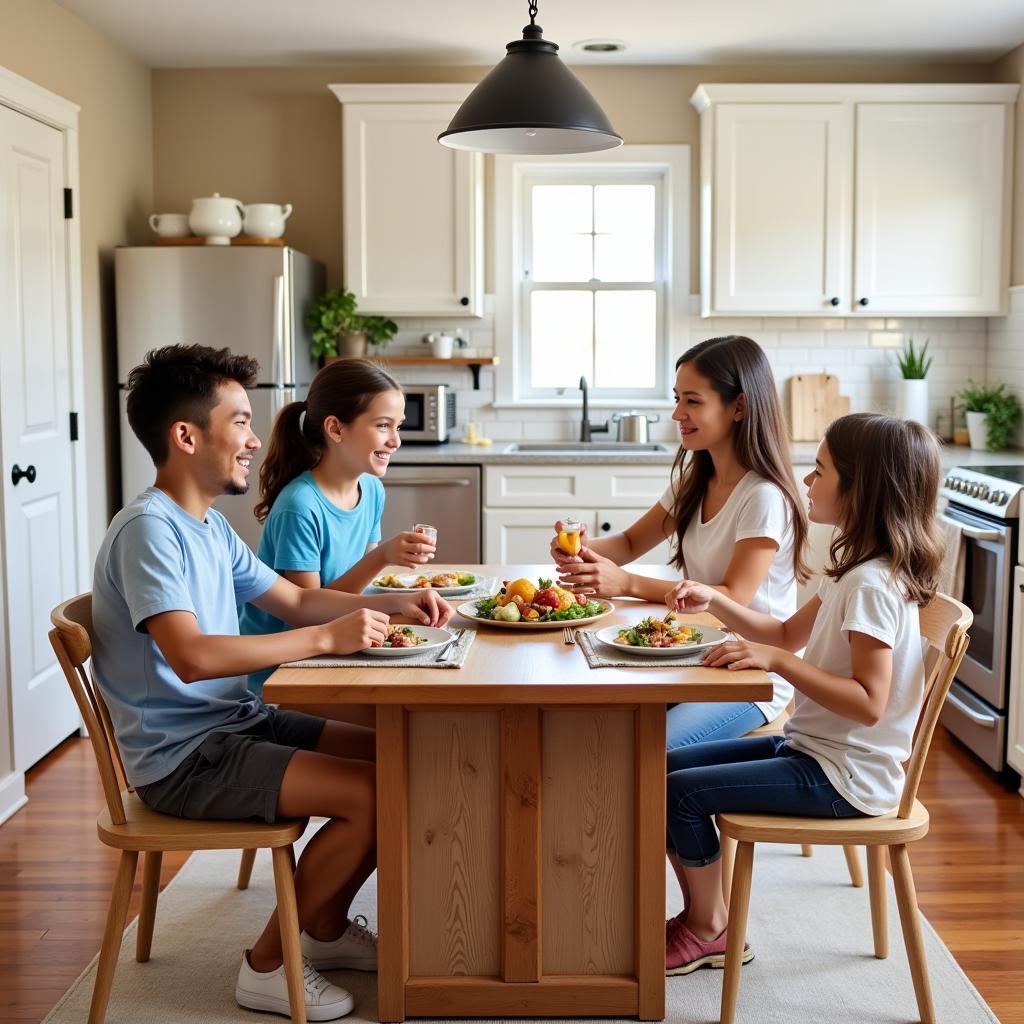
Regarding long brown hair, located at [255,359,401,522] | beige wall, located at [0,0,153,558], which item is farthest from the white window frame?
long brown hair, located at [255,359,401,522]

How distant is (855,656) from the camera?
2.13 metres

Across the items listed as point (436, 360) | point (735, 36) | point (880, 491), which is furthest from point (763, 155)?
point (880, 491)

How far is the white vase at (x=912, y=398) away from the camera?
5.16 meters

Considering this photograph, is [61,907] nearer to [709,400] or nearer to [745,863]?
[745,863]

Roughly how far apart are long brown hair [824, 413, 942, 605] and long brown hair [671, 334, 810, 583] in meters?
0.43

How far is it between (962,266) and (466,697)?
3.76m

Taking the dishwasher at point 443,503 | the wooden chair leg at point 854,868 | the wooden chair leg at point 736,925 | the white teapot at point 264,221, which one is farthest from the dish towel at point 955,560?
the white teapot at point 264,221

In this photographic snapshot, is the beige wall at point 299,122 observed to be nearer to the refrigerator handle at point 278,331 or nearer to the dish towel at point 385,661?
the refrigerator handle at point 278,331

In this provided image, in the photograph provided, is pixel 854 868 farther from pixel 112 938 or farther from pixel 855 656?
pixel 112 938

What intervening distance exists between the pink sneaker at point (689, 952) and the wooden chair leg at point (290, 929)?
75cm

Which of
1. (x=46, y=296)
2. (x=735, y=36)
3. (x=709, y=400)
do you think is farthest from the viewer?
(x=735, y=36)

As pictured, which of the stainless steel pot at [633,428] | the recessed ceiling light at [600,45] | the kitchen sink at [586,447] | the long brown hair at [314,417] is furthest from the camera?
the stainless steel pot at [633,428]

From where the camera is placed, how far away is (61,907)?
285cm

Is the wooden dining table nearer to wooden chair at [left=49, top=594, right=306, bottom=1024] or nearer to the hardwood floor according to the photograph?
wooden chair at [left=49, top=594, right=306, bottom=1024]
